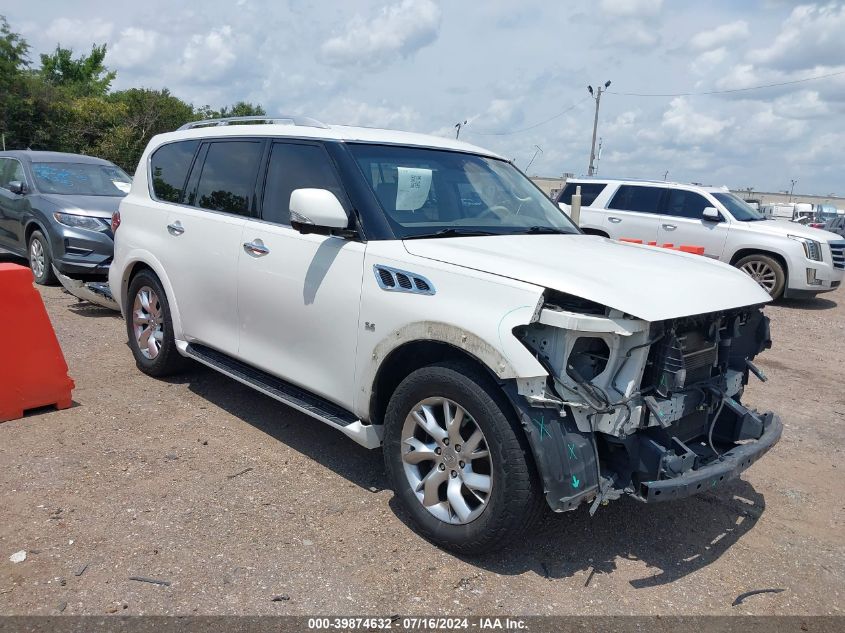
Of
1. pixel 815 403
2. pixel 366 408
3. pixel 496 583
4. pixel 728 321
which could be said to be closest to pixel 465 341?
pixel 366 408

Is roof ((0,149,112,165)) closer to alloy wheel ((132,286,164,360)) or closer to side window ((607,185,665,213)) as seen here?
alloy wheel ((132,286,164,360))

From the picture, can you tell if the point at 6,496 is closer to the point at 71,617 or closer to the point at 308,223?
the point at 71,617

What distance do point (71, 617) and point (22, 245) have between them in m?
8.44

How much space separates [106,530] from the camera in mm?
3539

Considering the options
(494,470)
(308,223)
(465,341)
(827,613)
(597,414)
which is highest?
(308,223)

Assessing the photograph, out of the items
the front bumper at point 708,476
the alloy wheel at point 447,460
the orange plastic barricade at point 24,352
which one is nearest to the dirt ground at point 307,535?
the orange plastic barricade at point 24,352

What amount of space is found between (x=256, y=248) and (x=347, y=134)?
2.97 ft

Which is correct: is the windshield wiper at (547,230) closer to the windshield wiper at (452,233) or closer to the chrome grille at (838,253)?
the windshield wiper at (452,233)

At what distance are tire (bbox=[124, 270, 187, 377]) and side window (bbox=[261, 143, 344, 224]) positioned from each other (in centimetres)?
145

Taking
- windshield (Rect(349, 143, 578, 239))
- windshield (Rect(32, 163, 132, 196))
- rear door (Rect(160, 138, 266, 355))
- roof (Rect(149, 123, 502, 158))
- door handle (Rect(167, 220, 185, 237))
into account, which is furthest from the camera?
windshield (Rect(32, 163, 132, 196))

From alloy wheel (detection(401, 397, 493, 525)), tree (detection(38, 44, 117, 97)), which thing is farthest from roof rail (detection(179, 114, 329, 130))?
tree (detection(38, 44, 117, 97))

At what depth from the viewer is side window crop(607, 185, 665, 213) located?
13003 millimetres

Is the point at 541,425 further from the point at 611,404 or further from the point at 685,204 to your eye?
the point at 685,204

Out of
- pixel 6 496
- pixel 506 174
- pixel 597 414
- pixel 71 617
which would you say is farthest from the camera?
pixel 506 174
